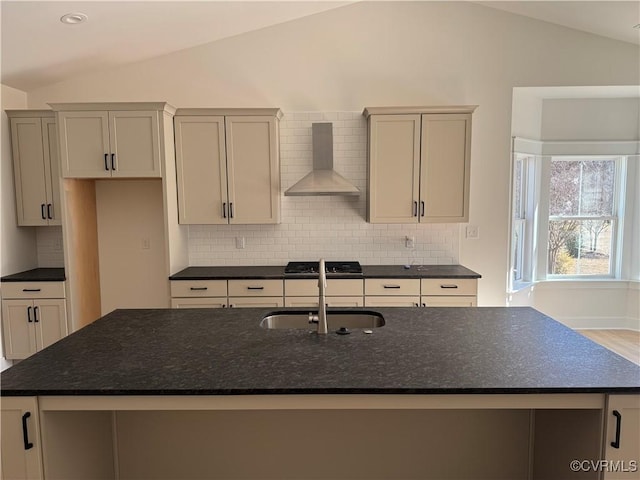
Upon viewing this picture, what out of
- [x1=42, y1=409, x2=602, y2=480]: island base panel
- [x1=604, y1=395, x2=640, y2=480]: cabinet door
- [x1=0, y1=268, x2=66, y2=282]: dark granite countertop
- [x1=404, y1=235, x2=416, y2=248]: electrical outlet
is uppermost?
[x1=404, y1=235, x2=416, y2=248]: electrical outlet

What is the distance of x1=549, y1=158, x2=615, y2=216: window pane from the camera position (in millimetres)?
4777

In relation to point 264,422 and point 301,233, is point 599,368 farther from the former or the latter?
point 301,233

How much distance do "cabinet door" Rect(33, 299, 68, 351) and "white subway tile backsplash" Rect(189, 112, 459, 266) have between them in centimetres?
124

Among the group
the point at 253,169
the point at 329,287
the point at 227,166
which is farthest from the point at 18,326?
the point at 329,287

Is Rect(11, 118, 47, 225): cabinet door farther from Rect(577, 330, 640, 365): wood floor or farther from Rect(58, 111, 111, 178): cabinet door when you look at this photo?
Rect(577, 330, 640, 365): wood floor

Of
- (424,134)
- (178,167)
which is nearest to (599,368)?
(424,134)

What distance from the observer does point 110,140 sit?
3459 millimetres

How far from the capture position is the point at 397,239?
4.09 meters

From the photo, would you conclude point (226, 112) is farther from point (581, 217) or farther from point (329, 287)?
point (581, 217)

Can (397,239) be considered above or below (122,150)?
below

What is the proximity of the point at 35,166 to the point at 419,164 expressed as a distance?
3.63 meters

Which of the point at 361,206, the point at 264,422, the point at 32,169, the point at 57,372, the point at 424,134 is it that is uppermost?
the point at 424,134

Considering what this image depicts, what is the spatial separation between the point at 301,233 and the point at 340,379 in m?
2.75

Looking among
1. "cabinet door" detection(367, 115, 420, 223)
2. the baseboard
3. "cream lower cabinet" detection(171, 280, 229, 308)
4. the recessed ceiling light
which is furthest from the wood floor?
the recessed ceiling light
